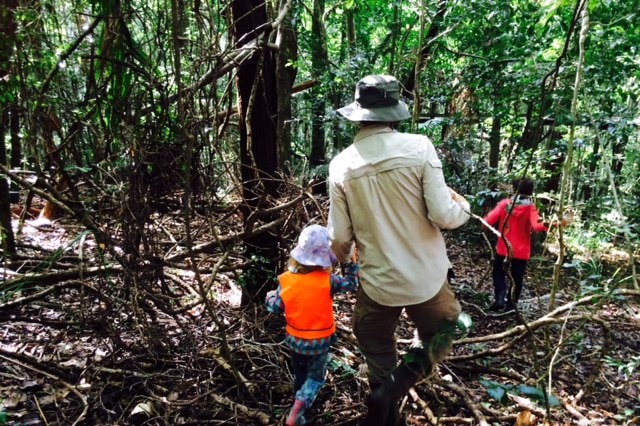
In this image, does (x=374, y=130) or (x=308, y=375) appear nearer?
(x=374, y=130)

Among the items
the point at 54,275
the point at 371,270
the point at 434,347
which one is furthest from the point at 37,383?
the point at 434,347

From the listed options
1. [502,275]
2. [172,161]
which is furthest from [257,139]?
[502,275]

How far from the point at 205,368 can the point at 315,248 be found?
133cm

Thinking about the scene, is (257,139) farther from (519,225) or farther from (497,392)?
(519,225)

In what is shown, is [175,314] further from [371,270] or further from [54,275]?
[371,270]

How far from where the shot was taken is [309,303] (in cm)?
278

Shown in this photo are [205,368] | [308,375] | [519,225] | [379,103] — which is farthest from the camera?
[519,225]

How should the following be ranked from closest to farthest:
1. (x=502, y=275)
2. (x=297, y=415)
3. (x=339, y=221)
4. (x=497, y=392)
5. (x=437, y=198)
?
(x=497, y=392), (x=437, y=198), (x=339, y=221), (x=297, y=415), (x=502, y=275)

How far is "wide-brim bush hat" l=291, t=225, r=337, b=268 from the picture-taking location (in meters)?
2.72

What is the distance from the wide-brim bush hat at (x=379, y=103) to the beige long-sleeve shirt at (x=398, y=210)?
0.25 ft

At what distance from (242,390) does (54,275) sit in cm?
169

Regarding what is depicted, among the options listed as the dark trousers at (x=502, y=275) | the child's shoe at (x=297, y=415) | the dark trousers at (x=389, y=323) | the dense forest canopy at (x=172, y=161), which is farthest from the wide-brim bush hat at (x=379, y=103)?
the dark trousers at (x=502, y=275)

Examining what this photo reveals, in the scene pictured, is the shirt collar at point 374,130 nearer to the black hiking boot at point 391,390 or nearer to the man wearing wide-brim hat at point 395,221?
the man wearing wide-brim hat at point 395,221

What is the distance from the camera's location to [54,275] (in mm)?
3322
